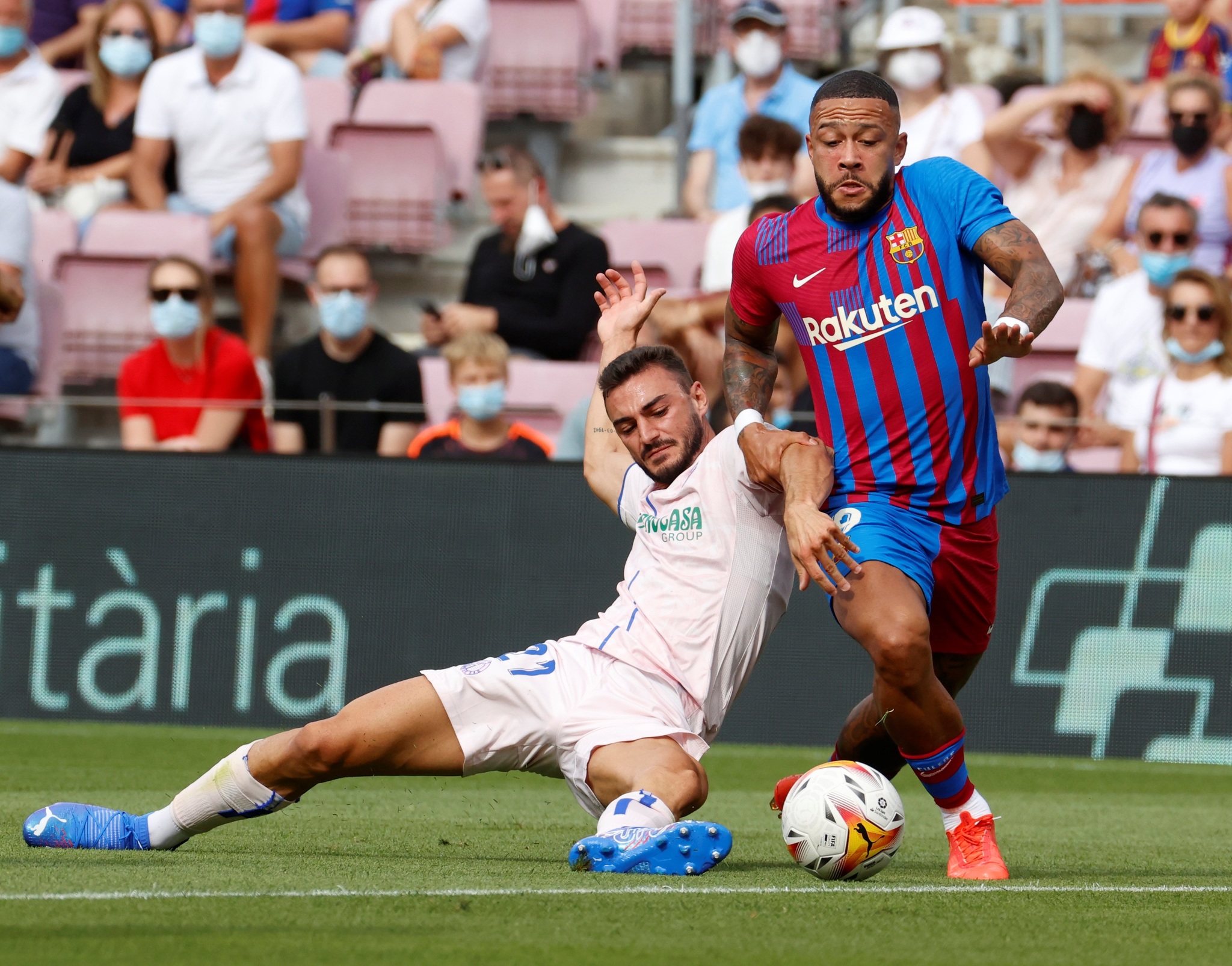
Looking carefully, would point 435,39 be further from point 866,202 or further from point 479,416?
point 866,202

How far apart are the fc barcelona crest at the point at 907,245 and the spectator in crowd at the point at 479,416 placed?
465 centimetres

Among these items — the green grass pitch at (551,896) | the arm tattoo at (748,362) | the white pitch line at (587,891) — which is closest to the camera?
the green grass pitch at (551,896)

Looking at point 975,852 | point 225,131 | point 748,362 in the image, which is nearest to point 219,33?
point 225,131

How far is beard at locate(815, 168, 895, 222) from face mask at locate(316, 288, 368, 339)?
553 centimetres

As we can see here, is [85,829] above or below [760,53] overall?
below

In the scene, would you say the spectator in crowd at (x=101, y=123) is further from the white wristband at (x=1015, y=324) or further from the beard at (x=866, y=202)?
the white wristband at (x=1015, y=324)

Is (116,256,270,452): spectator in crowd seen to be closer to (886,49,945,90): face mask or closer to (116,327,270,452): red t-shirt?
(116,327,270,452): red t-shirt

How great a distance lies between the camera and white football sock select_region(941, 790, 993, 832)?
195 inches

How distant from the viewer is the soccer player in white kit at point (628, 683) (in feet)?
16.0

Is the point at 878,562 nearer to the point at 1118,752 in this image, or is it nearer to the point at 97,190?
the point at 1118,752

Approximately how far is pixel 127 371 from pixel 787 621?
396 centimetres

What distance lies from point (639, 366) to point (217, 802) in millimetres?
1672

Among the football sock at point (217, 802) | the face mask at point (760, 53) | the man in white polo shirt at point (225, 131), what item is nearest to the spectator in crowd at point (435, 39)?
the man in white polo shirt at point (225, 131)

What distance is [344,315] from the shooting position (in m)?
10.2
